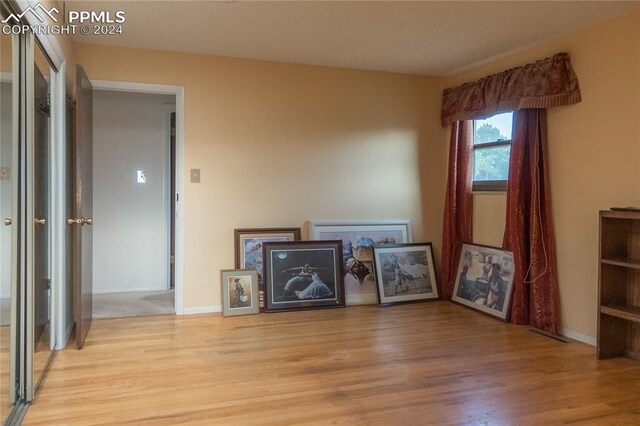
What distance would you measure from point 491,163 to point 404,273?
1.30m

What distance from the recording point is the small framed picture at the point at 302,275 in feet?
14.2

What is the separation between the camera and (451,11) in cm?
317

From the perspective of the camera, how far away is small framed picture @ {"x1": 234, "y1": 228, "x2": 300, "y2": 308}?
171 inches

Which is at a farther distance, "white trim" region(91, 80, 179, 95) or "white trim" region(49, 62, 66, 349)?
"white trim" region(91, 80, 179, 95)

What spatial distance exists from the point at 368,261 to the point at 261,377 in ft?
7.00

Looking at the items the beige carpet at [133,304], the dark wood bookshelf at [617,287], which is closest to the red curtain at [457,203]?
the dark wood bookshelf at [617,287]

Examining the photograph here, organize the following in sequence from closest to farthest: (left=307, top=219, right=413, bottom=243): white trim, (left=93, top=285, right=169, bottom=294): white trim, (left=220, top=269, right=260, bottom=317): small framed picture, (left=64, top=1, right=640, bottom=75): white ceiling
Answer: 1. (left=64, top=1, right=640, bottom=75): white ceiling
2. (left=220, top=269, right=260, bottom=317): small framed picture
3. (left=307, top=219, right=413, bottom=243): white trim
4. (left=93, top=285, right=169, bottom=294): white trim

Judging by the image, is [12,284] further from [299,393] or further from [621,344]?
[621,344]

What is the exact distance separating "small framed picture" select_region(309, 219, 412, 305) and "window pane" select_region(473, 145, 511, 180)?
1015mm

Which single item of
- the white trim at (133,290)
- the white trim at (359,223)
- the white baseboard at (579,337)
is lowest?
the white baseboard at (579,337)

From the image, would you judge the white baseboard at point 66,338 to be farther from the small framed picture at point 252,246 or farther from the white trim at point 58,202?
the small framed picture at point 252,246

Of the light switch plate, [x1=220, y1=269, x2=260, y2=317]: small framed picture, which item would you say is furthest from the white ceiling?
[x1=220, y1=269, x2=260, y2=317]: small framed picture

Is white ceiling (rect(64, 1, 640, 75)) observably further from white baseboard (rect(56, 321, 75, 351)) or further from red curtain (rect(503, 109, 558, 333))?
white baseboard (rect(56, 321, 75, 351))

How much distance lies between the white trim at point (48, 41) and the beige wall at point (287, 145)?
0.84m
